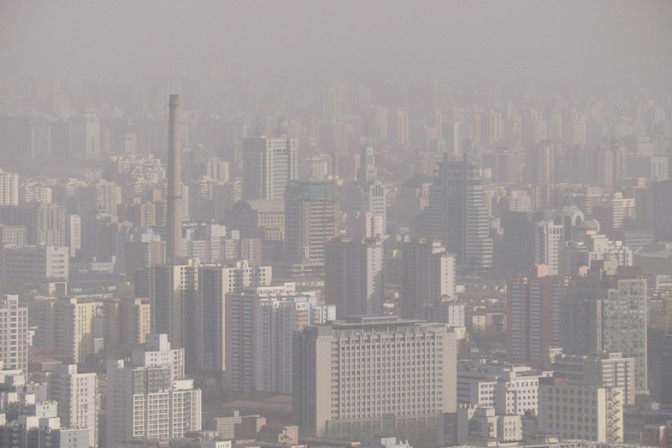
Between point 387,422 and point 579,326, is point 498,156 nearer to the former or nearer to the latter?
point 579,326

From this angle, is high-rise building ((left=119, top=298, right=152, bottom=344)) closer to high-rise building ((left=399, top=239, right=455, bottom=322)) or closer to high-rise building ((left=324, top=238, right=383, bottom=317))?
high-rise building ((left=324, top=238, right=383, bottom=317))

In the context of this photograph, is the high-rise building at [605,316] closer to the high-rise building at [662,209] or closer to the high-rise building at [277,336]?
the high-rise building at [277,336]

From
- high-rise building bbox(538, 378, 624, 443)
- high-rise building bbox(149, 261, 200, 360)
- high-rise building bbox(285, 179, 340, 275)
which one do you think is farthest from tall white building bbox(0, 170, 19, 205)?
high-rise building bbox(538, 378, 624, 443)

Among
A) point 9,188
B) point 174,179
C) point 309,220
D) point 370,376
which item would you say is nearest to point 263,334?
point 370,376

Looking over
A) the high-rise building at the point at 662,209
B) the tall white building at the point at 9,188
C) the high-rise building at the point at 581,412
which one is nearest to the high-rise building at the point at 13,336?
the high-rise building at the point at 581,412

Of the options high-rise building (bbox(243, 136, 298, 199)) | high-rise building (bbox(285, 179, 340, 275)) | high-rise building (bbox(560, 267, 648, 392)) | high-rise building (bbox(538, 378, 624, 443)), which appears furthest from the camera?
high-rise building (bbox(243, 136, 298, 199))

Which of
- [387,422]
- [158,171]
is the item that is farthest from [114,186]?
[387,422]

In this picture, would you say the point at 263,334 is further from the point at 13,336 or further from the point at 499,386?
the point at 499,386
